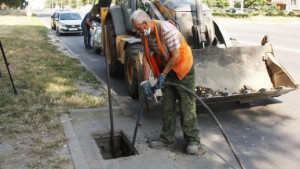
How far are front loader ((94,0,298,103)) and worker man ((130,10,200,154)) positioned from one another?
2.67 ft

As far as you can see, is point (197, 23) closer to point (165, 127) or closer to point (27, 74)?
point (165, 127)

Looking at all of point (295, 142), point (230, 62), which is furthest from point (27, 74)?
point (295, 142)

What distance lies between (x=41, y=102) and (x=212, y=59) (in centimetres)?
316

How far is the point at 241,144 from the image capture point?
5008 mm

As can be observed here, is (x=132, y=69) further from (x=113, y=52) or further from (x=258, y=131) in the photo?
(x=258, y=131)

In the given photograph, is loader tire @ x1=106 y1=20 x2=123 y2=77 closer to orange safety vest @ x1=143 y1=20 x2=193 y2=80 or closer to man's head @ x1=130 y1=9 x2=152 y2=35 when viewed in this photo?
orange safety vest @ x1=143 y1=20 x2=193 y2=80

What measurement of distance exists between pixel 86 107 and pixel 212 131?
89.1 inches

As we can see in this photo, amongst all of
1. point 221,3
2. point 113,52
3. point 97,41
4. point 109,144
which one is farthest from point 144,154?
point 221,3

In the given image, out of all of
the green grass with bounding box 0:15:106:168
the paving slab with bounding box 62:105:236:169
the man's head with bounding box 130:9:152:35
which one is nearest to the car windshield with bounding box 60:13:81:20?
the green grass with bounding box 0:15:106:168

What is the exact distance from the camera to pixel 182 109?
463cm

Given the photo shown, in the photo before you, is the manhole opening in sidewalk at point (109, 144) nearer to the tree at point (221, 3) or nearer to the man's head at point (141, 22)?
the man's head at point (141, 22)

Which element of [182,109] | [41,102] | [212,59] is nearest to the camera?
[182,109]

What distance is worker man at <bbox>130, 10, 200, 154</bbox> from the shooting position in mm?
4246

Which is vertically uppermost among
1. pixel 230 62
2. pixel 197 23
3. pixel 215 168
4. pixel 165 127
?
pixel 197 23
